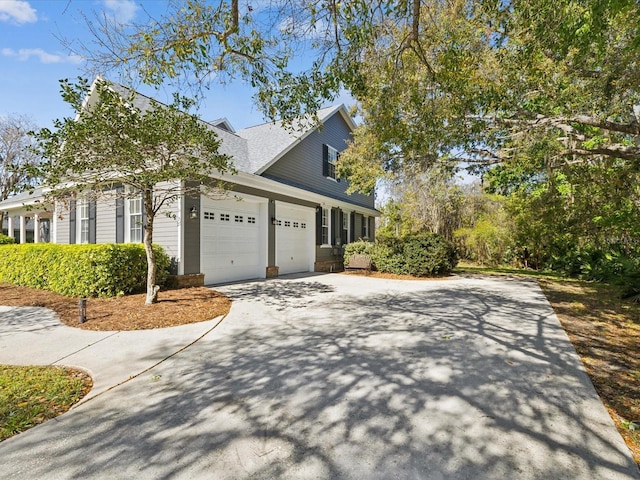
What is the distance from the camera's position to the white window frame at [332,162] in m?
15.7

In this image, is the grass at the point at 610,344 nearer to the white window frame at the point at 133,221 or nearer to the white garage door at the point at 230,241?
the white garage door at the point at 230,241

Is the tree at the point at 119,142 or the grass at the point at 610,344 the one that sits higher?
the tree at the point at 119,142

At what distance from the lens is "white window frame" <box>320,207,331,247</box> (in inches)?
584

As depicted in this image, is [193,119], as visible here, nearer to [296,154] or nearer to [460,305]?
[460,305]

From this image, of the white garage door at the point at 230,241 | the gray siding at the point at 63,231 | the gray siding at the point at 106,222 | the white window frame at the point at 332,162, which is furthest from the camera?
the white window frame at the point at 332,162

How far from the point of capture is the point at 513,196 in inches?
675

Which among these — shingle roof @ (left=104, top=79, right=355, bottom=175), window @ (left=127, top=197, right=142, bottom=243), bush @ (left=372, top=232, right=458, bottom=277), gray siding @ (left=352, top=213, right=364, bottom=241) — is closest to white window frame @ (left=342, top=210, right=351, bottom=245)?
gray siding @ (left=352, top=213, right=364, bottom=241)

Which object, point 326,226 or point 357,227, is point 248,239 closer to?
point 326,226

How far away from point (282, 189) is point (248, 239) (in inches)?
86.6

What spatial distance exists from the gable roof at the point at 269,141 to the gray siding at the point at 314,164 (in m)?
0.38

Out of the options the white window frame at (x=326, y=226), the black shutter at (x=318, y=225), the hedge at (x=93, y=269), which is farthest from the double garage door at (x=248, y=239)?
the hedge at (x=93, y=269)

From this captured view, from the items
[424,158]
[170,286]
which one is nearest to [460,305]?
[424,158]

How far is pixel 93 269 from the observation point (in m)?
7.36

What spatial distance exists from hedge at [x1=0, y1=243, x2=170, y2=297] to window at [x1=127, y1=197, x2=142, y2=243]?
1.61 meters
